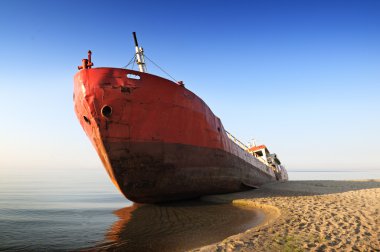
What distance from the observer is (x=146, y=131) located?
9.41 meters

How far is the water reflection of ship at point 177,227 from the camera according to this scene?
5172 mm

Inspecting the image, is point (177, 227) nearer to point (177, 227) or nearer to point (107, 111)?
point (177, 227)

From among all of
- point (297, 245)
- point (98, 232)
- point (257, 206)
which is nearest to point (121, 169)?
point (98, 232)

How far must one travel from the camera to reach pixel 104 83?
8.94 meters

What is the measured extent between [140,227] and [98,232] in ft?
3.59

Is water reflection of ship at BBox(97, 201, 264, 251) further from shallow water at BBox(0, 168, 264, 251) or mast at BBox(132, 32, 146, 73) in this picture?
mast at BBox(132, 32, 146, 73)

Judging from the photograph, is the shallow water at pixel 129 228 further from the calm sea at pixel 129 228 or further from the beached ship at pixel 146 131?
the beached ship at pixel 146 131

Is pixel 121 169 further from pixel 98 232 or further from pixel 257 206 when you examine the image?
pixel 257 206

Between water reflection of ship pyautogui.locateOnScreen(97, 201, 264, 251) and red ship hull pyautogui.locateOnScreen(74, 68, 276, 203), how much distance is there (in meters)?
1.12

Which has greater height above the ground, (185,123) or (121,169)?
(185,123)

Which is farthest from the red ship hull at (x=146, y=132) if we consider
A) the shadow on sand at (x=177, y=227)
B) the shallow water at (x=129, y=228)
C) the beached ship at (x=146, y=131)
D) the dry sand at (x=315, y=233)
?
the dry sand at (x=315, y=233)

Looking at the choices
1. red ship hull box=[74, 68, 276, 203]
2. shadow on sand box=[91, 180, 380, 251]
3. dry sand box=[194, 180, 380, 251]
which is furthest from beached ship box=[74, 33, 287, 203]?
dry sand box=[194, 180, 380, 251]

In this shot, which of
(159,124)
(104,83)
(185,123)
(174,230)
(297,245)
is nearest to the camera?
(297,245)

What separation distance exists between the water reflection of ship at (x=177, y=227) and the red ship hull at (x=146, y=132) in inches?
44.2
